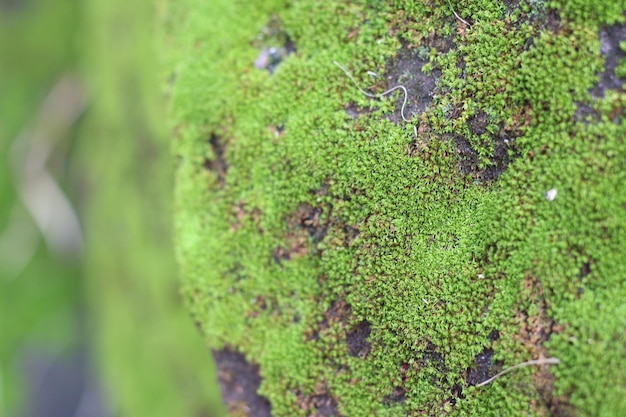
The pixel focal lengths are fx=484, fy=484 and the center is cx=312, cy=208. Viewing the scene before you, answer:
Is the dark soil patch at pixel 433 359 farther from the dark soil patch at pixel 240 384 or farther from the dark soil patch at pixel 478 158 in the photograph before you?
the dark soil patch at pixel 240 384

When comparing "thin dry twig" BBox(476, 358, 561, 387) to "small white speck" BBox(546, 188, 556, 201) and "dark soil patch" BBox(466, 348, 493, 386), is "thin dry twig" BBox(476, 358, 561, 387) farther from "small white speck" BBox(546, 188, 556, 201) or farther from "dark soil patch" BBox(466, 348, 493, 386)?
"small white speck" BBox(546, 188, 556, 201)

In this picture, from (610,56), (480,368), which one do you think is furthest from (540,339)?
(610,56)

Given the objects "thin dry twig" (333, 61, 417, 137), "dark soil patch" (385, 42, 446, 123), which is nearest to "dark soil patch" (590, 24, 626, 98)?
"dark soil patch" (385, 42, 446, 123)

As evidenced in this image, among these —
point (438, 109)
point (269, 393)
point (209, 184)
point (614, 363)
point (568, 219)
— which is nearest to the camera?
point (614, 363)

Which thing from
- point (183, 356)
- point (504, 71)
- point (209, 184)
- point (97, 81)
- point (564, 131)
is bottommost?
point (183, 356)

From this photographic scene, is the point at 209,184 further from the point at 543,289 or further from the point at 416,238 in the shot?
the point at 543,289

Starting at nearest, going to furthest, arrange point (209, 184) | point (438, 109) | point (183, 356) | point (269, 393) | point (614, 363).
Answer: point (614, 363), point (438, 109), point (269, 393), point (209, 184), point (183, 356)

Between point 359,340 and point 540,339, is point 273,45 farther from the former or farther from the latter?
Result: point 540,339

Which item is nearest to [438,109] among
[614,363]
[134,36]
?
[614,363]
